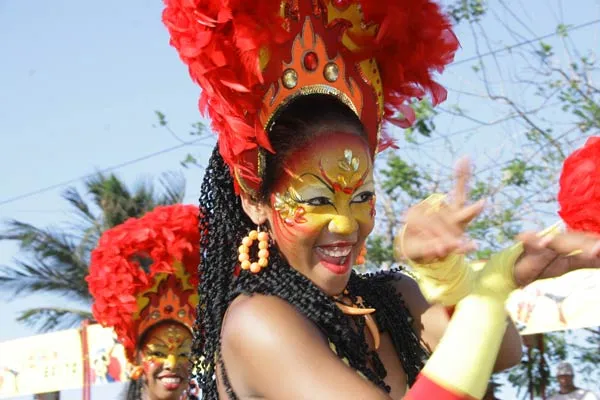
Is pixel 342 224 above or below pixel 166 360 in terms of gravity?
above

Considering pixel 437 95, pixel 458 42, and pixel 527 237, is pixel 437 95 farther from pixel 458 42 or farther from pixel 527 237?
pixel 527 237

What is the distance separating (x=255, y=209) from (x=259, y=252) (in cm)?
13

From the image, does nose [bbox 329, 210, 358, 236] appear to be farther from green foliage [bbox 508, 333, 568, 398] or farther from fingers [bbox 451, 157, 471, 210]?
green foliage [bbox 508, 333, 568, 398]

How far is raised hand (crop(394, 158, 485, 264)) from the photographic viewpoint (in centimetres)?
232

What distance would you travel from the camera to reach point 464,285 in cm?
306

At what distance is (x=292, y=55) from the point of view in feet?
9.87

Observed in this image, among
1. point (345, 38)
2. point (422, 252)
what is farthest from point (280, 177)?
point (422, 252)

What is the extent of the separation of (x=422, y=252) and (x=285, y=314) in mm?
485

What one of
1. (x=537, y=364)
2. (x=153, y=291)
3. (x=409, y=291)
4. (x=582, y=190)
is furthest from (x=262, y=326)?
(x=537, y=364)

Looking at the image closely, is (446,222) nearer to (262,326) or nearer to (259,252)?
(262,326)

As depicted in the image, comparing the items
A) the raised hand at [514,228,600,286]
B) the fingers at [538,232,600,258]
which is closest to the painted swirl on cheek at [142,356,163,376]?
the raised hand at [514,228,600,286]

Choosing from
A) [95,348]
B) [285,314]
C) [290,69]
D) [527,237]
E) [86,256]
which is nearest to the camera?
[527,237]

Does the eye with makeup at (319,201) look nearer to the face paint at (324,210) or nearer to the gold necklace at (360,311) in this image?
the face paint at (324,210)

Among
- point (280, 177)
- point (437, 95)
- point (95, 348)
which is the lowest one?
point (95, 348)
